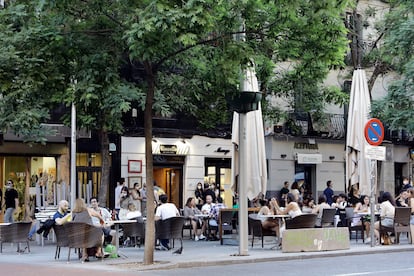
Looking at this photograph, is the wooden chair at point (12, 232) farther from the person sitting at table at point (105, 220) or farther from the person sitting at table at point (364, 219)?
the person sitting at table at point (364, 219)

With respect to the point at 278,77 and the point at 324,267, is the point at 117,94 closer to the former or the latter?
the point at 324,267

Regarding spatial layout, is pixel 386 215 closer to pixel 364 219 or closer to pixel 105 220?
pixel 364 219

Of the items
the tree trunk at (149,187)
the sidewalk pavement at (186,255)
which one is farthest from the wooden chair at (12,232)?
the tree trunk at (149,187)

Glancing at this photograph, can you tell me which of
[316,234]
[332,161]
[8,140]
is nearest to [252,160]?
[316,234]

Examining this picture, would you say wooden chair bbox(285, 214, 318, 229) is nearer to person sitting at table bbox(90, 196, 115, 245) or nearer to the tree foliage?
the tree foliage

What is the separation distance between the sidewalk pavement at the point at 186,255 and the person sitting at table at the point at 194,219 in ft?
4.01

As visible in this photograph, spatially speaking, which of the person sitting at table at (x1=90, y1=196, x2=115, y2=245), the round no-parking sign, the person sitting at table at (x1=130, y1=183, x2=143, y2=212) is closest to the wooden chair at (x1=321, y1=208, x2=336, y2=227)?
the round no-parking sign

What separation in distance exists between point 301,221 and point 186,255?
322 centimetres

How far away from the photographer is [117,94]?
58.0ft

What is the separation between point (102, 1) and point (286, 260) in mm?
7265

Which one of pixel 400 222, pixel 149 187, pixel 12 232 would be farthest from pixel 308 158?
pixel 149 187

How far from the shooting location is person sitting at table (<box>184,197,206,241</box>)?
24.3 meters

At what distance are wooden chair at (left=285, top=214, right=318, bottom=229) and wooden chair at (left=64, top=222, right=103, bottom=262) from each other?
17.2 feet

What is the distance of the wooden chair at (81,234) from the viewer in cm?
1723
